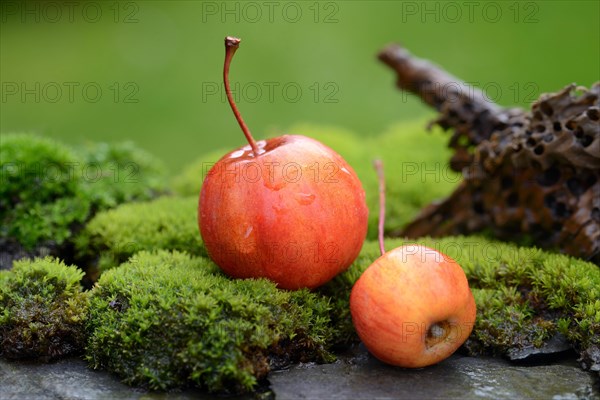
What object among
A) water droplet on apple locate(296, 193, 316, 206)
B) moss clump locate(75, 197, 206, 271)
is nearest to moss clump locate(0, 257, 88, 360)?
moss clump locate(75, 197, 206, 271)

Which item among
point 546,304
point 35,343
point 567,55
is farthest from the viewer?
point 567,55

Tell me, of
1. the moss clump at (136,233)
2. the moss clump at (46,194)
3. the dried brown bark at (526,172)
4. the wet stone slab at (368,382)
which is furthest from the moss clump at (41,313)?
the dried brown bark at (526,172)

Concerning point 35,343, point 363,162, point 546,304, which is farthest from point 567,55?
point 35,343

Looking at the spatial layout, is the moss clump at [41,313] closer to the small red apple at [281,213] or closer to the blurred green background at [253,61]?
the small red apple at [281,213]

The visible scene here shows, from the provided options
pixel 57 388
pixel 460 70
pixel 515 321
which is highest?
pixel 460 70

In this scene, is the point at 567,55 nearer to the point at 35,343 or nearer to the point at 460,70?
the point at 460,70

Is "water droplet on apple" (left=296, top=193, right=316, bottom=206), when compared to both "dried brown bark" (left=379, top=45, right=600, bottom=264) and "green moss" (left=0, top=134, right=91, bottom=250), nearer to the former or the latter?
"dried brown bark" (left=379, top=45, right=600, bottom=264)
